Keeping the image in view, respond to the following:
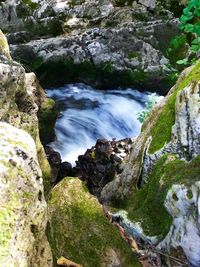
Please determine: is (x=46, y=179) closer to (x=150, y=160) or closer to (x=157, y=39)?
(x=150, y=160)

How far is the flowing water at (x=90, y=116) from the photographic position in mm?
10156

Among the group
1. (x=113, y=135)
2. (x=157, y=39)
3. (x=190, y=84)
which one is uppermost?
(x=190, y=84)

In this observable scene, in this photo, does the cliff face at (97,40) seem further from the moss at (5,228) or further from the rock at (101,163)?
the moss at (5,228)

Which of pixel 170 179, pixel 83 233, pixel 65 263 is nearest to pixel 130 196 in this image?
pixel 170 179

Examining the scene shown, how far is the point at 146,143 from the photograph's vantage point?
15.6ft

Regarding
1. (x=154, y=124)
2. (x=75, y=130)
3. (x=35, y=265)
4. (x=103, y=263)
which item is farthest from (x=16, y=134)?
(x=75, y=130)

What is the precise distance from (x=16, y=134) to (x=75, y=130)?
25.5 ft

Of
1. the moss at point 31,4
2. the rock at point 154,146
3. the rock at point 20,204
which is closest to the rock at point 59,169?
the rock at point 154,146

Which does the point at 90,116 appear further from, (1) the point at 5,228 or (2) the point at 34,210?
(1) the point at 5,228

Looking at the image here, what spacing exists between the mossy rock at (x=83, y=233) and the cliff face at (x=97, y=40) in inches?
323

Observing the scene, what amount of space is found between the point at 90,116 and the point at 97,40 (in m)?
2.77

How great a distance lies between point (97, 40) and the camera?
12.4 meters

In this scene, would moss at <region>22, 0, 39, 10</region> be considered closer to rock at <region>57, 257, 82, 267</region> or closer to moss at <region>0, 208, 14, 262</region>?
rock at <region>57, 257, 82, 267</region>

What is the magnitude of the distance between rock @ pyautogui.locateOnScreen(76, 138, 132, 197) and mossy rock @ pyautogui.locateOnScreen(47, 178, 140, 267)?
2.26 m
